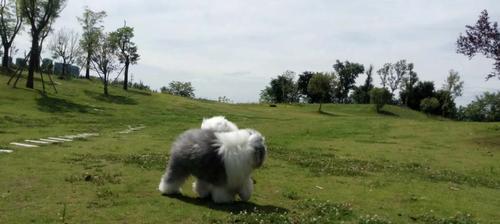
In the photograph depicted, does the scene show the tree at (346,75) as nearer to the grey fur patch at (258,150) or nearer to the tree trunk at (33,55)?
the tree trunk at (33,55)

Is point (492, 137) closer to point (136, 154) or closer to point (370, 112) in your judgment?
point (136, 154)

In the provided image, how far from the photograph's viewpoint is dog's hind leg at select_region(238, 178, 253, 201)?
12.5 m

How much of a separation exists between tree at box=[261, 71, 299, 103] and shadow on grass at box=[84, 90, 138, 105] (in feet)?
194

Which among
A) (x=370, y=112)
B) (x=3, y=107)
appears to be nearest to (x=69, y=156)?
(x=3, y=107)

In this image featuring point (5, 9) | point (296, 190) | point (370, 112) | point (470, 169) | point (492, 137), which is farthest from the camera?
point (370, 112)

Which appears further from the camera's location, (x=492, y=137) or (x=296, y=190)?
(x=492, y=137)

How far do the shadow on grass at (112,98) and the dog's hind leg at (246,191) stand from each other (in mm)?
50542

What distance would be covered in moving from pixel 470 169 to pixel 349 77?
375 feet

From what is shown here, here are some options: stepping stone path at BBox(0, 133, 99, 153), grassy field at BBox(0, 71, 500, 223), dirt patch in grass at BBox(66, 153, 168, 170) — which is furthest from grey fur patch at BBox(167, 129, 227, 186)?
stepping stone path at BBox(0, 133, 99, 153)

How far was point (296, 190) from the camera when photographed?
15.0 metres

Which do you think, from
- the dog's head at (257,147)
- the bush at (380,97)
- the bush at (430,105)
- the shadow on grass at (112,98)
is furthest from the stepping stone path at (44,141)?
the bush at (430,105)

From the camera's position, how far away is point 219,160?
38.7 ft

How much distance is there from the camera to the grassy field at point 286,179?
450 inches

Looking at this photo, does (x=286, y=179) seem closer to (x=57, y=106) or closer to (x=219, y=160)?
(x=219, y=160)
